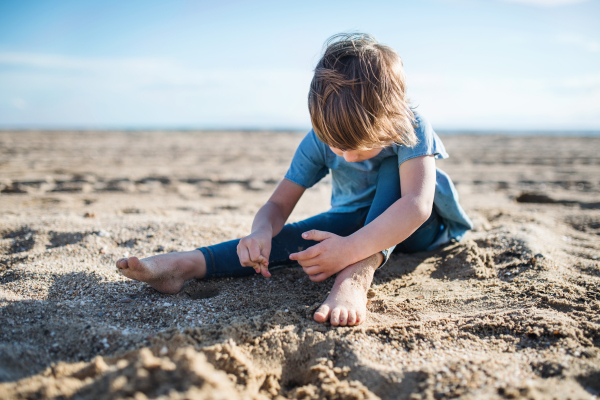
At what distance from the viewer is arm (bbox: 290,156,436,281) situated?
161 cm

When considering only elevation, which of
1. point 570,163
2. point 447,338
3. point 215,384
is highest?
point 570,163

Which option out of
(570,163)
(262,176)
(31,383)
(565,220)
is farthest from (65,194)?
(570,163)

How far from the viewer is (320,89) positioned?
1526 mm

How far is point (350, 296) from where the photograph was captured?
5.11 ft

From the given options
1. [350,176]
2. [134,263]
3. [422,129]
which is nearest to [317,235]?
[350,176]

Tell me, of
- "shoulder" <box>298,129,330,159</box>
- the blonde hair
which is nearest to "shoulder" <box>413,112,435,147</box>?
the blonde hair

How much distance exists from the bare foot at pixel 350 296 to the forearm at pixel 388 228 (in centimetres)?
7

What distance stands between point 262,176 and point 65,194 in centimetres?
272

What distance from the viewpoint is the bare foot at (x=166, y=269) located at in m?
1.62

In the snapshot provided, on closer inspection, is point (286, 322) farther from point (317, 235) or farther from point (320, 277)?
point (317, 235)

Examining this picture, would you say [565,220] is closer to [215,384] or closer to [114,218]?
[215,384]

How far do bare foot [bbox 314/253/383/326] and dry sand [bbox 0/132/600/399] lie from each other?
0.16 feet

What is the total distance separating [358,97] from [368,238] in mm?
A: 596

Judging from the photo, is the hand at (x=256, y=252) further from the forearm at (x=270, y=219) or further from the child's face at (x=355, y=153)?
the child's face at (x=355, y=153)
